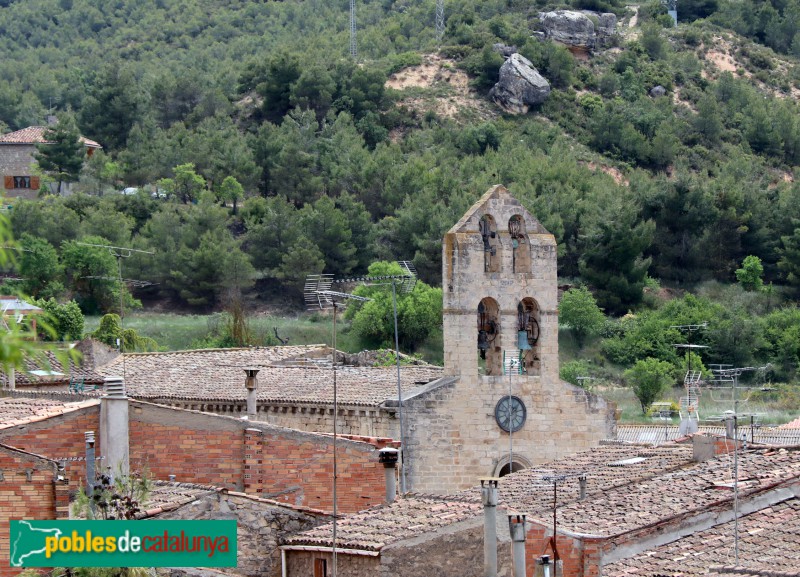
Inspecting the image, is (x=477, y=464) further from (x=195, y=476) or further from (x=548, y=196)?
(x=548, y=196)

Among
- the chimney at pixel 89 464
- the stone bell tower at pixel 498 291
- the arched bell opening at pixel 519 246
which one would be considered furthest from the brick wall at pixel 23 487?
the arched bell opening at pixel 519 246

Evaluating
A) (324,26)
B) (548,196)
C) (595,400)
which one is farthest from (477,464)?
(324,26)

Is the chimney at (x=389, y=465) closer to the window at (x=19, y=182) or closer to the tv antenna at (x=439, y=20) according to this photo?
the window at (x=19, y=182)

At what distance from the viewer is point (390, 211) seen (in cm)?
7025

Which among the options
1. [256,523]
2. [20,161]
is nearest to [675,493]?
[256,523]

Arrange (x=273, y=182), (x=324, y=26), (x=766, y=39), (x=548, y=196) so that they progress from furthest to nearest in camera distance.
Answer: (x=324, y=26), (x=766, y=39), (x=273, y=182), (x=548, y=196)

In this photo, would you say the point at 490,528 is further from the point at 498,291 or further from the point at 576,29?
the point at 576,29

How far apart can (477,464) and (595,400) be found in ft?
7.22

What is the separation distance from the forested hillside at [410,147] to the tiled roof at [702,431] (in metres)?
21.0

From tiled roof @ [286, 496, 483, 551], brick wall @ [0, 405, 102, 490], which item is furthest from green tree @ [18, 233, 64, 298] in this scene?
tiled roof @ [286, 496, 483, 551]

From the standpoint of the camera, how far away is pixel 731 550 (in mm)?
16719

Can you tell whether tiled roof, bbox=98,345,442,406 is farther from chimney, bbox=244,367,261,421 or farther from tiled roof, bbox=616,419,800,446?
tiled roof, bbox=616,419,800,446

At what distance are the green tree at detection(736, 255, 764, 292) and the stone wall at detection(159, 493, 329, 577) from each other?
4720 cm

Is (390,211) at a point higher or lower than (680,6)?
lower
